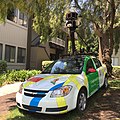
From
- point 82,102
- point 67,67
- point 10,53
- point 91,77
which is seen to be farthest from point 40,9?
point 10,53

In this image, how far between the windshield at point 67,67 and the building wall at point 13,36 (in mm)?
11039

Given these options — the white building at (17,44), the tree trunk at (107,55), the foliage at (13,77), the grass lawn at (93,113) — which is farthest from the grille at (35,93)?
the white building at (17,44)

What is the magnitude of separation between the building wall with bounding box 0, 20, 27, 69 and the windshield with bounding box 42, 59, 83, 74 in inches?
435

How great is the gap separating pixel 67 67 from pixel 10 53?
43.7 ft

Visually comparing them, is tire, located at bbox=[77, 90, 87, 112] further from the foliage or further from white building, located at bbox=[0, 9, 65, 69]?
white building, located at bbox=[0, 9, 65, 69]

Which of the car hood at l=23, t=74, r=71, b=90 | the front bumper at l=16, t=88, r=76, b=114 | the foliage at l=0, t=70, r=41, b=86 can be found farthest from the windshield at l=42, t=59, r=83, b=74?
the foliage at l=0, t=70, r=41, b=86

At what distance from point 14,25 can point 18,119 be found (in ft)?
49.0

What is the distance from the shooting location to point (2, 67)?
16109 millimetres

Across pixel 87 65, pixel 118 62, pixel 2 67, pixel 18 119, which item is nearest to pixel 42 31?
pixel 2 67

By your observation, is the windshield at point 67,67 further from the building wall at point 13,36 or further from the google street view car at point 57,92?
the building wall at point 13,36

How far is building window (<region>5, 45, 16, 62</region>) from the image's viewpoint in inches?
743

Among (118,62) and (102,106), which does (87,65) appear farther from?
(118,62)

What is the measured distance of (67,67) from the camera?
711cm

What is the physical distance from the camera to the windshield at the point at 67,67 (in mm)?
6882
